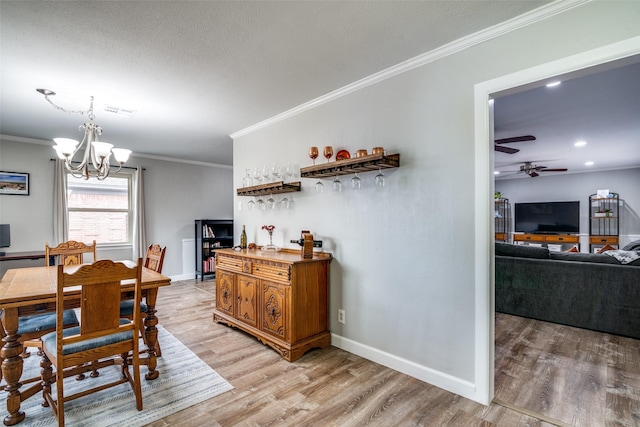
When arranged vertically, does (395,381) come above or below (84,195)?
below

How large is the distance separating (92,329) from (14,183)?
13.7 feet

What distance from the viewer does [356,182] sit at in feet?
8.96

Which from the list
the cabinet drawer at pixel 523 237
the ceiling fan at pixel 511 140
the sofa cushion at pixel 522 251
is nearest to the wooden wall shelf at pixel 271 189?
the sofa cushion at pixel 522 251

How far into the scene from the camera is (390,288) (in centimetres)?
257

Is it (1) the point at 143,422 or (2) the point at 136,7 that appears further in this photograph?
(1) the point at 143,422

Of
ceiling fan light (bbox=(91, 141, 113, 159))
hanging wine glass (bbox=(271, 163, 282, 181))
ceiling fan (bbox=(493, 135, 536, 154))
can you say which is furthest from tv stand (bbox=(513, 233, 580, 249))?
ceiling fan light (bbox=(91, 141, 113, 159))

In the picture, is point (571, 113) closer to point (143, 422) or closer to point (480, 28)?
point (480, 28)

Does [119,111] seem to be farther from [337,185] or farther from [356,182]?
[356,182]

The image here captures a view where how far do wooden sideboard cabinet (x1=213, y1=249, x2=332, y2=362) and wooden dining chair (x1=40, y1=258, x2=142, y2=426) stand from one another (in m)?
1.15

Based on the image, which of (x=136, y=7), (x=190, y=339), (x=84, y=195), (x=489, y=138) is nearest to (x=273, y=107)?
(x=136, y=7)

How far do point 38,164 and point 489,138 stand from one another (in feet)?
19.9

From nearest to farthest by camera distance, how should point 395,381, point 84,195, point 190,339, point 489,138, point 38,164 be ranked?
point 489,138 < point 395,381 < point 190,339 < point 38,164 < point 84,195

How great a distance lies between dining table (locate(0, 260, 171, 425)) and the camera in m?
1.86

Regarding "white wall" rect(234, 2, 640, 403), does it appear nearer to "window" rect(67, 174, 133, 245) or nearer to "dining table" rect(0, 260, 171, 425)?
"dining table" rect(0, 260, 171, 425)
